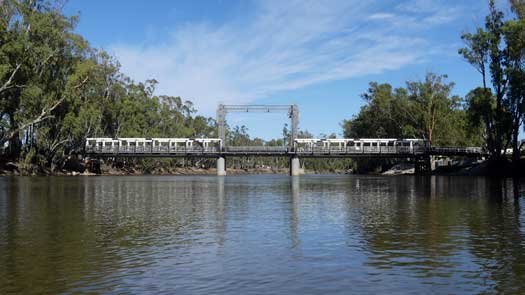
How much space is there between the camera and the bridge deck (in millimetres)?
103500

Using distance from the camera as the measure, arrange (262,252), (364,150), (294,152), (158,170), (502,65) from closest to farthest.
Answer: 1. (262,252)
2. (502,65)
3. (364,150)
4. (294,152)
5. (158,170)

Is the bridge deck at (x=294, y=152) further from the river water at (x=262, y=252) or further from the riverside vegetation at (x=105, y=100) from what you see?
the river water at (x=262, y=252)

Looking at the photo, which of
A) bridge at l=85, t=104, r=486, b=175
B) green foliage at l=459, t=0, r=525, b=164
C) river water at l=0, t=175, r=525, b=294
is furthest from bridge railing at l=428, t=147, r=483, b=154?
river water at l=0, t=175, r=525, b=294

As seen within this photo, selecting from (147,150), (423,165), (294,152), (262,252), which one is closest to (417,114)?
(423,165)

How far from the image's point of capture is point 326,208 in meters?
25.6

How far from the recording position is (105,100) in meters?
103

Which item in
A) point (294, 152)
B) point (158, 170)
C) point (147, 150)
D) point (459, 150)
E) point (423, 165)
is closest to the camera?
point (459, 150)

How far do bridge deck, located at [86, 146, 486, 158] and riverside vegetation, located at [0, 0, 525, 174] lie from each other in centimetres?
666

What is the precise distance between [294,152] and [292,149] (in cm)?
87

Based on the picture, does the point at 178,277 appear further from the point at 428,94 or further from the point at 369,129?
the point at 369,129

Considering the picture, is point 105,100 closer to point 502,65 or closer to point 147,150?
point 147,150

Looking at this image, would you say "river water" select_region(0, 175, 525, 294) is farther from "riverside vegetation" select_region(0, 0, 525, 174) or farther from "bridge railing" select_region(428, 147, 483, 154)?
"bridge railing" select_region(428, 147, 483, 154)

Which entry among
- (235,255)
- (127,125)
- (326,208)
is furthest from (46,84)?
(235,255)

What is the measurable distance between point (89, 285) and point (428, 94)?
100 m
